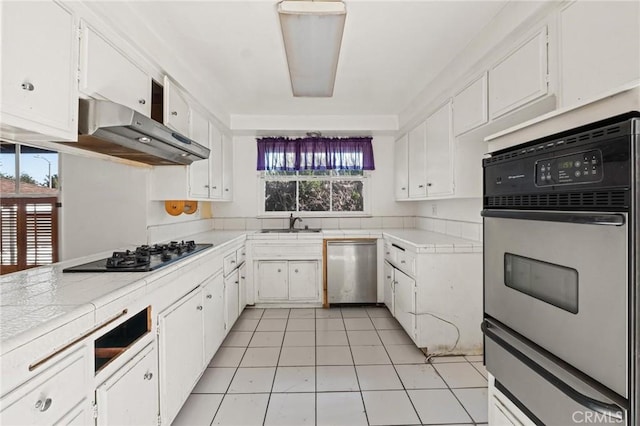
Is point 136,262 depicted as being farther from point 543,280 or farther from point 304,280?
point 304,280

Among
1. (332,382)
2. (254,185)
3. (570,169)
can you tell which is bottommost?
(332,382)

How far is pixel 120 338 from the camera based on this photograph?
130 cm

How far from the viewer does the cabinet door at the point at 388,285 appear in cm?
336

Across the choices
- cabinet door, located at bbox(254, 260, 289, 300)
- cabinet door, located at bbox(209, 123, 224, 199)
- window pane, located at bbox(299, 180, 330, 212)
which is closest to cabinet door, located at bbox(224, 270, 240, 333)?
cabinet door, located at bbox(254, 260, 289, 300)

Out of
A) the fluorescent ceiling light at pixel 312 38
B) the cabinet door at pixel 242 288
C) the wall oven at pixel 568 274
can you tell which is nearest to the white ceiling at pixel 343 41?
the fluorescent ceiling light at pixel 312 38

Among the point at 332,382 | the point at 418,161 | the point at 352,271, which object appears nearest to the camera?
the point at 332,382

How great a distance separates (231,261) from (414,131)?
2.45 meters

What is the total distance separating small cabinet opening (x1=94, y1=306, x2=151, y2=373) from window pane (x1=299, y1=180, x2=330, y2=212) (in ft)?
10.1

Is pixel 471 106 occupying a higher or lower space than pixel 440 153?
higher

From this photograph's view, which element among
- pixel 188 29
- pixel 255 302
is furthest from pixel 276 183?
pixel 188 29

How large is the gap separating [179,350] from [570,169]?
1.97 metres

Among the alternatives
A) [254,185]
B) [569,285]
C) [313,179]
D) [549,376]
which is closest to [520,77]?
[569,285]

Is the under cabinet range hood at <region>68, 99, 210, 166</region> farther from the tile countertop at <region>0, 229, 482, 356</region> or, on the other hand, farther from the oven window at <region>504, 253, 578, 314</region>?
the oven window at <region>504, 253, 578, 314</region>

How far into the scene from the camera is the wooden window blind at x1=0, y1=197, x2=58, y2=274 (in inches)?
77.3
